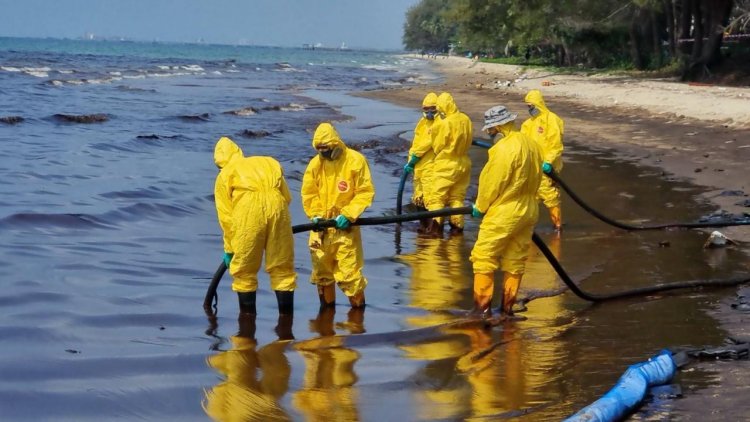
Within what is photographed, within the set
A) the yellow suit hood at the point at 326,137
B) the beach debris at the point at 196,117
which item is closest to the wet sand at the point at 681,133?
the yellow suit hood at the point at 326,137

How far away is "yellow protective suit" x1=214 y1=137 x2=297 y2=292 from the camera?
632 cm

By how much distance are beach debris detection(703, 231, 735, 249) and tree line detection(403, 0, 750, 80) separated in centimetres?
1891

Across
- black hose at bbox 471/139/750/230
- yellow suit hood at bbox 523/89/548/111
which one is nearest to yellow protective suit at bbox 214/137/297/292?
black hose at bbox 471/139/750/230

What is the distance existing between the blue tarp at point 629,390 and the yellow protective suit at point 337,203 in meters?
2.62

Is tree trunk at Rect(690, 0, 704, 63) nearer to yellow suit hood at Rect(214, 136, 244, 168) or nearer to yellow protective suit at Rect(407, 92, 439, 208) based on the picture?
yellow protective suit at Rect(407, 92, 439, 208)

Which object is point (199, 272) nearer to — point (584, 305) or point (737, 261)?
point (584, 305)

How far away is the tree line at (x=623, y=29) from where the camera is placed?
3266 centimetres

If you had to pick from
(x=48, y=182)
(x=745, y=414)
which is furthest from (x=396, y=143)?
(x=745, y=414)

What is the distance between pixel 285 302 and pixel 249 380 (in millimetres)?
1313

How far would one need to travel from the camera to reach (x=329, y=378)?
218 inches

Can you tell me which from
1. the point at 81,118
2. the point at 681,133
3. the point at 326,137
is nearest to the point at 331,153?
the point at 326,137

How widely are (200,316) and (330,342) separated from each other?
132 centimetres

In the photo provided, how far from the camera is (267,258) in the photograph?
6.53 m

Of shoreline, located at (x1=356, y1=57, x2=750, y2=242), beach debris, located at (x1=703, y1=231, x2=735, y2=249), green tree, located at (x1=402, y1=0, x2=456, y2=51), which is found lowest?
beach debris, located at (x1=703, y1=231, x2=735, y2=249)
